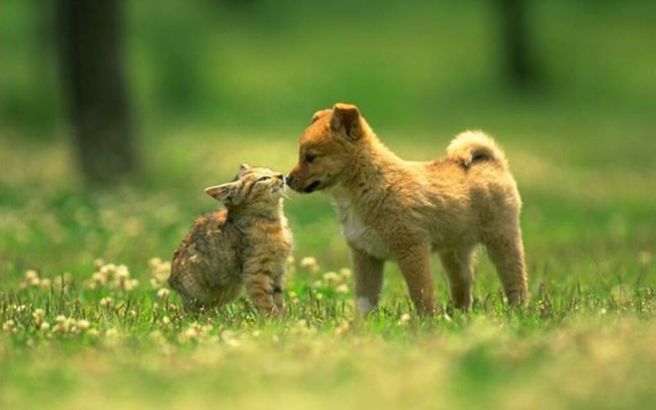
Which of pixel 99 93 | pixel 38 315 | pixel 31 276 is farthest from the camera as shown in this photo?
pixel 99 93

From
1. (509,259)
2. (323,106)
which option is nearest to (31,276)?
(509,259)

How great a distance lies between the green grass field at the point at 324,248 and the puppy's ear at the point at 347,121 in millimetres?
1200

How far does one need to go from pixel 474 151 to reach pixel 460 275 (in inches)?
36.1

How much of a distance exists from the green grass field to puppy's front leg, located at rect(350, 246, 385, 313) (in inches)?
7.3

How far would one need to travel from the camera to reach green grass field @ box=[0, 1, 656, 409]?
668 centimetres

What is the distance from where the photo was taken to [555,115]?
3422cm

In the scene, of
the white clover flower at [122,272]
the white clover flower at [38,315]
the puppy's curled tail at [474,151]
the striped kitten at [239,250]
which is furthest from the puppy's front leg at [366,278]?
the white clover flower at [38,315]

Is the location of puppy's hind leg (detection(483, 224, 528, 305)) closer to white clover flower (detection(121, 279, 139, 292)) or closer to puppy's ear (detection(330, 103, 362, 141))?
puppy's ear (detection(330, 103, 362, 141))

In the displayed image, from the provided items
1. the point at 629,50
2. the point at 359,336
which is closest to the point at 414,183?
the point at 359,336

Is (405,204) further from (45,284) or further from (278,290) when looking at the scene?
(45,284)

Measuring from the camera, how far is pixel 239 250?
10430 mm

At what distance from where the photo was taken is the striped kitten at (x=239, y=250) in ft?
33.9

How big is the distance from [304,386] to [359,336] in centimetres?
147

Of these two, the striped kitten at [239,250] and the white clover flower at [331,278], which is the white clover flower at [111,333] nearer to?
the striped kitten at [239,250]
